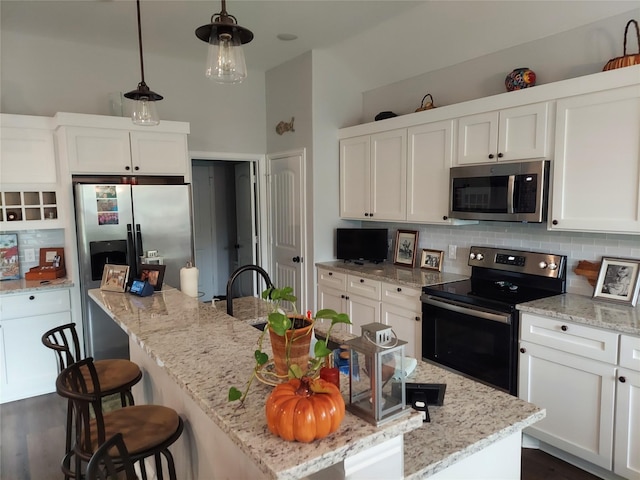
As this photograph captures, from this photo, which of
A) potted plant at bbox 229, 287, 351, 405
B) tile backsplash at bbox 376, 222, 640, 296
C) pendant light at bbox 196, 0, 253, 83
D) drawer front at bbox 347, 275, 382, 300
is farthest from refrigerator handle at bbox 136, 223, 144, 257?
potted plant at bbox 229, 287, 351, 405

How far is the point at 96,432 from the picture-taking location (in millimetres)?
1783

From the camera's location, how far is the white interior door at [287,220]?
15.0ft

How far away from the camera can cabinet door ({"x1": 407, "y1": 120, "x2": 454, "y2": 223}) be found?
3.45m

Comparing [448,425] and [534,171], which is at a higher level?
[534,171]

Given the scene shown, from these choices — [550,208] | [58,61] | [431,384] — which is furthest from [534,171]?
[58,61]

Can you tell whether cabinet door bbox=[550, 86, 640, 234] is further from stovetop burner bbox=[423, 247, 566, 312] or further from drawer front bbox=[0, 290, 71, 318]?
drawer front bbox=[0, 290, 71, 318]

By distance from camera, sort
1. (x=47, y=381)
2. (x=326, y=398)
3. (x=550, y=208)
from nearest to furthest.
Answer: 1. (x=326, y=398)
2. (x=550, y=208)
3. (x=47, y=381)

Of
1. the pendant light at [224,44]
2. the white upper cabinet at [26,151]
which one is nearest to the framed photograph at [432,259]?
the pendant light at [224,44]

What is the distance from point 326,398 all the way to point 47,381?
145 inches

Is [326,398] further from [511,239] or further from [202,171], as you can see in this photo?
[202,171]

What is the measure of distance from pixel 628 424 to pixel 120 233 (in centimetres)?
373

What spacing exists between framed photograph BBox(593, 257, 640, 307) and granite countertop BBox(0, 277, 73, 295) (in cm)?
398

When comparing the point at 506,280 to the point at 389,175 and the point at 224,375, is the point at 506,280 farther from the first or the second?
the point at 224,375

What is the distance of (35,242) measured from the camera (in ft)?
13.2
